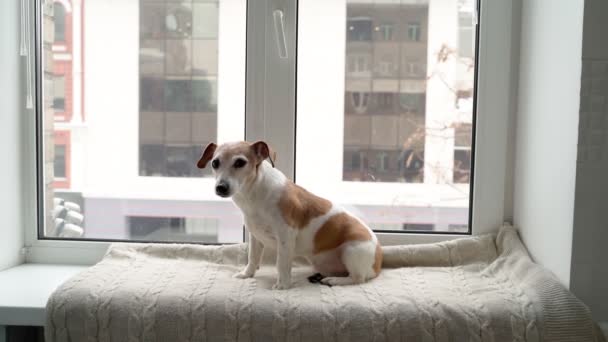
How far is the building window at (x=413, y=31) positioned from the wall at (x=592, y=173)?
22.5 inches

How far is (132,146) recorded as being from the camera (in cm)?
183

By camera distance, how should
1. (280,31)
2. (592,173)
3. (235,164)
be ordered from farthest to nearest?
(280,31), (235,164), (592,173)

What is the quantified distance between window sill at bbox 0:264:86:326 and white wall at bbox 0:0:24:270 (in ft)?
0.28

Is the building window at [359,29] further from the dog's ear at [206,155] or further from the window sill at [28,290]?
the window sill at [28,290]

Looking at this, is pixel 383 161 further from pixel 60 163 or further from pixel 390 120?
pixel 60 163

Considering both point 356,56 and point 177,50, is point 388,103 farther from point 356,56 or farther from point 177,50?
point 177,50

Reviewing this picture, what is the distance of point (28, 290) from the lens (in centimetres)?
151

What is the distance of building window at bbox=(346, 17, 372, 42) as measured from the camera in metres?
1.76

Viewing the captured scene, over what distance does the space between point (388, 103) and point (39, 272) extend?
3.72ft

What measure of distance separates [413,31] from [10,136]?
123 centimetres

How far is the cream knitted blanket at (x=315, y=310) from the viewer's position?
126 centimetres

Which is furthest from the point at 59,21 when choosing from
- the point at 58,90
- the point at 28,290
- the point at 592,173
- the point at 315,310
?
the point at 592,173

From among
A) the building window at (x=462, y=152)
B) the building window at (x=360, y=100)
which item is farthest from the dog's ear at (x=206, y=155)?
the building window at (x=462, y=152)

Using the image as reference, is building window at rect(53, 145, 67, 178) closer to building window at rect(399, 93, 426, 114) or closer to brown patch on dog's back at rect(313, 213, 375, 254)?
brown patch on dog's back at rect(313, 213, 375, 254)
